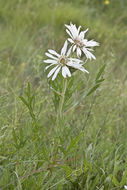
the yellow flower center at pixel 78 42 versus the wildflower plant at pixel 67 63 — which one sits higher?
the yellow flower center at pixel 78 42

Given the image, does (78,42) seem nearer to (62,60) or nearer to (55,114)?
(62,60)

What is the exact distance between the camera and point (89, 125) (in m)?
1.78

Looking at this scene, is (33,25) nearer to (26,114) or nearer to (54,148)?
(26,114)

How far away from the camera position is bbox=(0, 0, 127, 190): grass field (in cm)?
127

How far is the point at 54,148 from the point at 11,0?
2848 mm

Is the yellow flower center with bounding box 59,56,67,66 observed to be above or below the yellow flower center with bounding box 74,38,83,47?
below

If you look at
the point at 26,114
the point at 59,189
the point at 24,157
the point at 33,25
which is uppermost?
the point at 33,25

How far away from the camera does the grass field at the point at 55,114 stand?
1267mm

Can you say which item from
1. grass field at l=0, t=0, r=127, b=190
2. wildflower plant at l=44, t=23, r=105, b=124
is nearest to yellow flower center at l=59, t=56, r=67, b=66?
wildflower plant at l=44, t=23, r=105, b=124

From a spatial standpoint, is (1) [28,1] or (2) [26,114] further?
(1) [28,1]

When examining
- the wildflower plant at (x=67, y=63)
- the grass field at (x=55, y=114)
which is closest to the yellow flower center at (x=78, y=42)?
the wildflower plant at (x=67, y=63)

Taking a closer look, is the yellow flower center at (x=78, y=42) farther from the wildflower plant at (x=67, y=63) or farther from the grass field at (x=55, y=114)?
the grass field at (x=55, y=114)

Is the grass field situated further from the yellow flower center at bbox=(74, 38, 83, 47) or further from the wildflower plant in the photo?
the yellow flower center at bbox=(74, 38, 83, 47)

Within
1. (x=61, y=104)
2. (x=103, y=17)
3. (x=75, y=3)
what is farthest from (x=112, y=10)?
(x=61, y=104)
